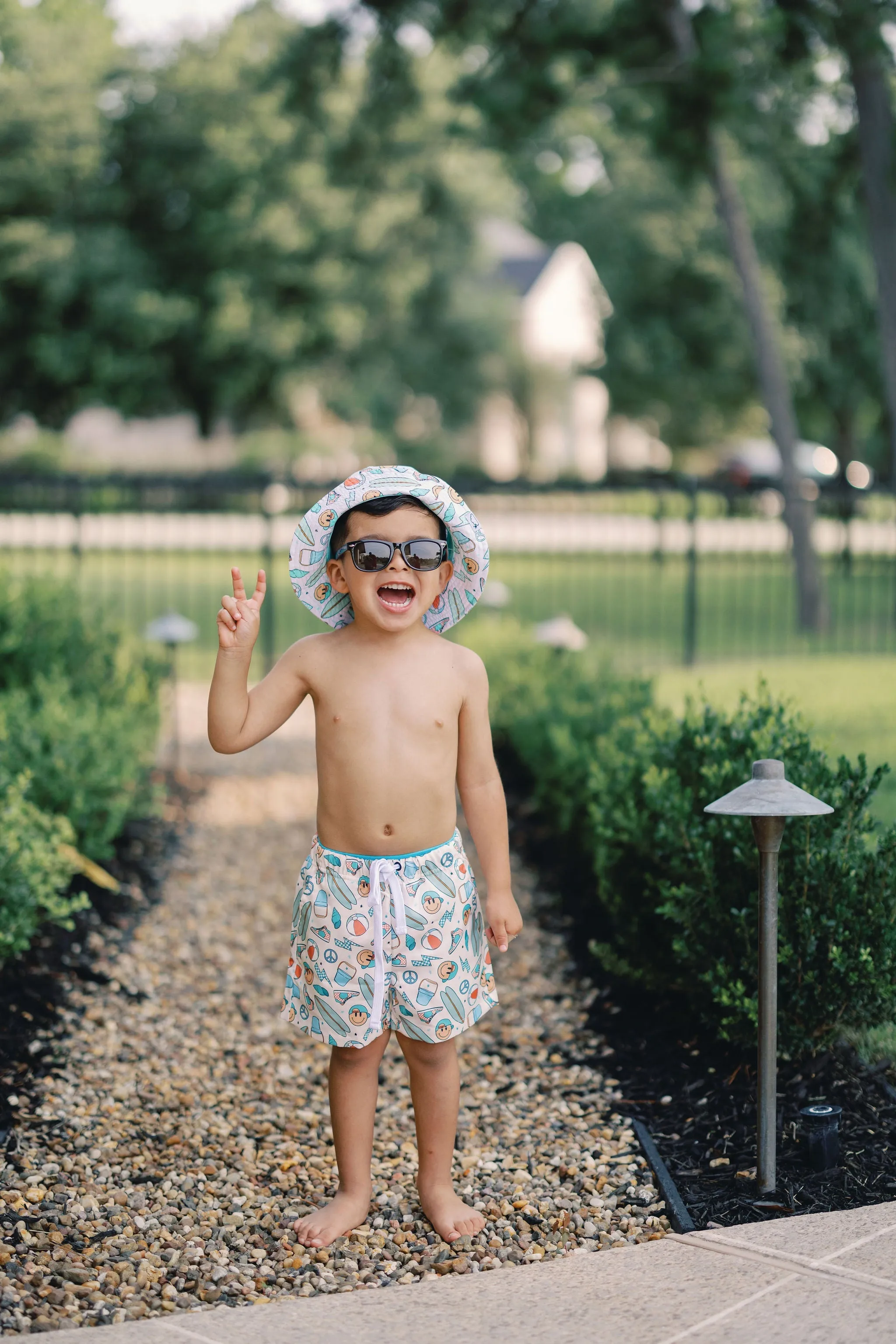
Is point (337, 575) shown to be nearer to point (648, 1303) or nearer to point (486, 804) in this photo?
point (486, 804)

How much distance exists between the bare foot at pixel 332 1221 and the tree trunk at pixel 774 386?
1043 centimetres

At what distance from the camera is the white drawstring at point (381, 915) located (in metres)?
2.88

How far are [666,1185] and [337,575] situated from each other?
5.09 feet

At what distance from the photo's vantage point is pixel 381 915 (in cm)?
289

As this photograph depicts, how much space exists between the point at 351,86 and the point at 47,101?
8815 millimetres

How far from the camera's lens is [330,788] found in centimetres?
296

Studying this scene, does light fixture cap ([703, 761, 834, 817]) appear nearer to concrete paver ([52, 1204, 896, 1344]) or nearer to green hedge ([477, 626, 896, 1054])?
green hedge ([477, 626, 896, 1054])

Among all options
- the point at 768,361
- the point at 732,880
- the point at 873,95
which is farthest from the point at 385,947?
the point at 768,361

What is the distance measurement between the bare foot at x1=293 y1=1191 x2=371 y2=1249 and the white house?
127 feet

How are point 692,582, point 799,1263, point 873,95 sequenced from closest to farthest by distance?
1. point 799,1263
2. point 692,582
3. point 873,95

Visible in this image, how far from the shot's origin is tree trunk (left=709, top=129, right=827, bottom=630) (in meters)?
12.8

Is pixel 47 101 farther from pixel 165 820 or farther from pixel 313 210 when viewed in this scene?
pixel 165 820

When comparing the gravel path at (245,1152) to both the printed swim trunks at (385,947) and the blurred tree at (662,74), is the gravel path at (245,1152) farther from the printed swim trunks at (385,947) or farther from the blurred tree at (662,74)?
the blurred tree at (662,74)

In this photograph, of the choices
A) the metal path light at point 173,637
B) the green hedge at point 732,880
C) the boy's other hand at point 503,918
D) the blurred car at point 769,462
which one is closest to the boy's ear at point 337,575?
the boy's other hand at point 503,918
